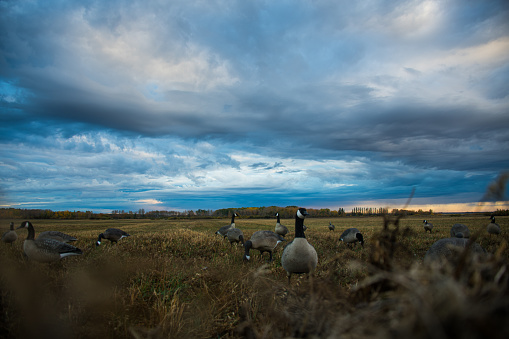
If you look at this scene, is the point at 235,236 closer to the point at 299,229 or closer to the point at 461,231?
the point at 299,229

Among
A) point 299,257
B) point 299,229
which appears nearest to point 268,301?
point 299,257

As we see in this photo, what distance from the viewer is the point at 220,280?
744cm

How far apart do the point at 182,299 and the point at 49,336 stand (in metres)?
2.89

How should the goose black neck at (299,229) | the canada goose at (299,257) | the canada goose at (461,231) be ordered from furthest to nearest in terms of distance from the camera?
the canada goose at (461,231) → the goose black neck at (299,229) → the canada goose at (299,257)

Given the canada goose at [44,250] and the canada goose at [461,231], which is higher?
the canada goose at [44,250]

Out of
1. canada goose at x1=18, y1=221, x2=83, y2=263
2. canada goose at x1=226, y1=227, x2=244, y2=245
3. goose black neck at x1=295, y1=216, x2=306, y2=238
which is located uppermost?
goose black neck at x1=295, y1=216, x2=306, y2=238

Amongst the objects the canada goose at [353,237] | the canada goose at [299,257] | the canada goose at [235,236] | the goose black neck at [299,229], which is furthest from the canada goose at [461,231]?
the canada goose at [299,257]

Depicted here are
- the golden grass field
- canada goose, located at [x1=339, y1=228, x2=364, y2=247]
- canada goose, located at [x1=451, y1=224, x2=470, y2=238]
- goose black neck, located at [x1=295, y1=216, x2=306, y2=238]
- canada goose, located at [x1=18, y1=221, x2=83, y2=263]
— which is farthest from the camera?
canada goose, located at [x1=451, y1=224, x2=470, y2=238]

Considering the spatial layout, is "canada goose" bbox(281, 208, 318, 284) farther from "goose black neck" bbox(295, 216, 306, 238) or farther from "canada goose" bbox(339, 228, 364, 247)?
"canada goose" bbox(339, 228, 364, 247)

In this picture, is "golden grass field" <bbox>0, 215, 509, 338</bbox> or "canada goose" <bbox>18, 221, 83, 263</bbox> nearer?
"golden grass field" <bbox>0, 215, 509, 338</bbox>

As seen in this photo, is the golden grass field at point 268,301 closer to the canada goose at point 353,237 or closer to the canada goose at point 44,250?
the canada goose at point 44,250

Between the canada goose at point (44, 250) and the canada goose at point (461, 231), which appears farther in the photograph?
the canada goose at point (461, 231)

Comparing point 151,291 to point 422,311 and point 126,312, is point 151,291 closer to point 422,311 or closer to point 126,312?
point 126,312

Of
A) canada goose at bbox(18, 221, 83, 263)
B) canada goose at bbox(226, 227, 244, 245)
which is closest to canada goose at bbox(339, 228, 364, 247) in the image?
canada goose at bbox(226, 227, 244, 245)
